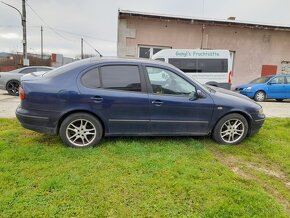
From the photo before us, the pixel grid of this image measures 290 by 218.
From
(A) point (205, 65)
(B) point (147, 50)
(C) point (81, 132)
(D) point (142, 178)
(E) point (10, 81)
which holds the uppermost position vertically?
(B) point (147, 50)

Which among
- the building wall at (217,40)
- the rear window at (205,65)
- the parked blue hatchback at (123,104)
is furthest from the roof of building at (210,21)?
the parked blue hatchback at (123,104)

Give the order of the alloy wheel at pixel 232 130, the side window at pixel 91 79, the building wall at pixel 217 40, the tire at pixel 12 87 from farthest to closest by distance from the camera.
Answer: the building wall at pixel 217 40, the tire at pixel 12 87, the alloy wheel at pixel 232 130, the side window at pixel 91 79

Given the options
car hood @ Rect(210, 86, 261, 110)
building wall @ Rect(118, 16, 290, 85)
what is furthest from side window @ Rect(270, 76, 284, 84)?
car hood @ Rect(210, 86, 261, 110)

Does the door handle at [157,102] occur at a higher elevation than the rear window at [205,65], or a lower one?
lower

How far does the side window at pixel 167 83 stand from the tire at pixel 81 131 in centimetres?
122

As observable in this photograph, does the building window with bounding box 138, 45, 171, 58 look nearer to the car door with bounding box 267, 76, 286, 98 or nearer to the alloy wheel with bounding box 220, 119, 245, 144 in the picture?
the car door with bounding box 267, 76, 286, 98

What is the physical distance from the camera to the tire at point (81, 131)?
443 centimetres

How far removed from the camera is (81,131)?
14.8 feet

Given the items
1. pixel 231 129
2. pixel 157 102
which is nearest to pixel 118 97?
pixel 157 102

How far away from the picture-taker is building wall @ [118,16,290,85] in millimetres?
14875

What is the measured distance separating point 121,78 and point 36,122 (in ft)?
5.27

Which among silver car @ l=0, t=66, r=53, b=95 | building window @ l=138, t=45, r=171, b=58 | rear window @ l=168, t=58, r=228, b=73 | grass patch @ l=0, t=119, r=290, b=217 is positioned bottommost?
grass patch @ l=0, t=119, r=290, b=217

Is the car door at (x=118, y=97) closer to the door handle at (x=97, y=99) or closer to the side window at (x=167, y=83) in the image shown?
the door handle at (x=97, y=99)

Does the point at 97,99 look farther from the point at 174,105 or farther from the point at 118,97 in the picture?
the point at 174,105
